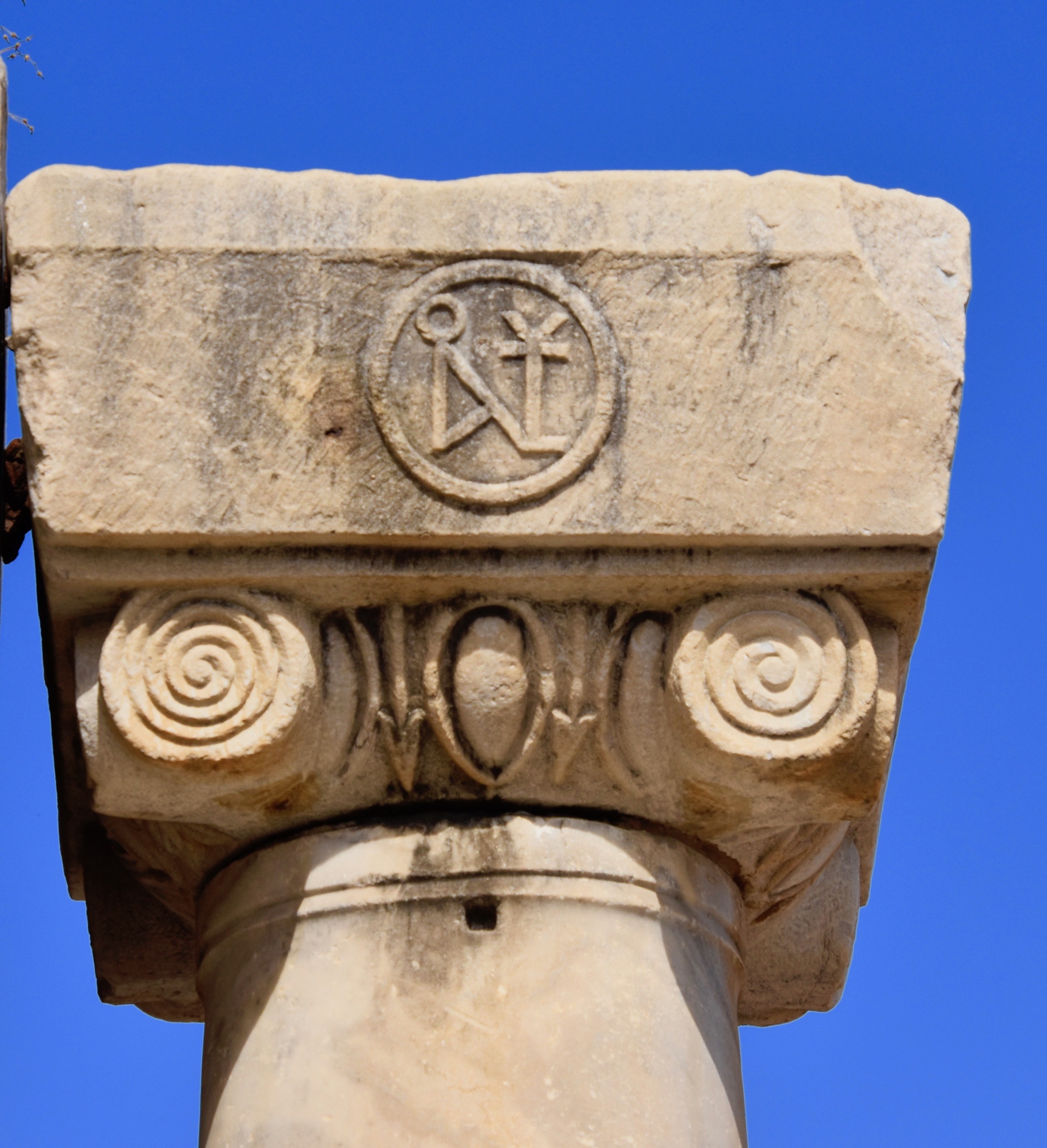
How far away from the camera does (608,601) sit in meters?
3.65

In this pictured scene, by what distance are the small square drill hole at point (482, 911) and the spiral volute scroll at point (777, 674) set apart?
0.47 m

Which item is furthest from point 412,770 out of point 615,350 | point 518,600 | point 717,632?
point 615,350

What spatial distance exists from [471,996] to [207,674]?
71cm

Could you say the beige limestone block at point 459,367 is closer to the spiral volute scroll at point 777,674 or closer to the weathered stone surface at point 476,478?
the weathered stone surface at point 476,478

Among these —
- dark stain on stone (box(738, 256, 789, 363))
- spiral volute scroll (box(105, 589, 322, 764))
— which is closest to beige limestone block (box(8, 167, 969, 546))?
dark stain on stone (box(738, 256, 789, 363))

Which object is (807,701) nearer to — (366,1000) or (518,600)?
(518,600)

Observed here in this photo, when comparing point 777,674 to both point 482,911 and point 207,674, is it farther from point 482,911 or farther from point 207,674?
point 207,674

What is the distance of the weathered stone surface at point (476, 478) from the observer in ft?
11.5

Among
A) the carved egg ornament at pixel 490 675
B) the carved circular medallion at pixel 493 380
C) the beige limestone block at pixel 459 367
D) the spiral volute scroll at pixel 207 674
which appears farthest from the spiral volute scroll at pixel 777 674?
the spiral volute scroll at pixel 207 674

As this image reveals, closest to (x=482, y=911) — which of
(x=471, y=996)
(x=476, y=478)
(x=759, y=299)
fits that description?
(x=471, y=996)

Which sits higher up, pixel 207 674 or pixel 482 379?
pixel 482 379

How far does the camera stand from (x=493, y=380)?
11.7 feet

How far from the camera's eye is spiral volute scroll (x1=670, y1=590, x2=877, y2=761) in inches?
140

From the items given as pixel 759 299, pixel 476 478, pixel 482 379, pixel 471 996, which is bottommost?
pixel 471 996
